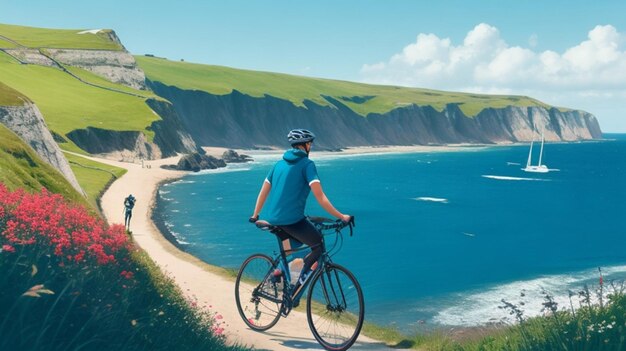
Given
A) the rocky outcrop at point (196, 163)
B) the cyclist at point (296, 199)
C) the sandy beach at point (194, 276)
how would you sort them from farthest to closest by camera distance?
1. the rocky outcrop at point (196, 163)
2. the sandy beach at point (194, 276)
3. the cyclist at point (296, 199)

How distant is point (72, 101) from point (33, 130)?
93.6 metres

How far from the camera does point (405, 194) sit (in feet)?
313

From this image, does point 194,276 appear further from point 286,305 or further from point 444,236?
point 444,236

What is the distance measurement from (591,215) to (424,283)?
4619cm

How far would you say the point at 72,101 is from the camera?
127000 millimetres

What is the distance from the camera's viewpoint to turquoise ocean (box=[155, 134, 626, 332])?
3788cm

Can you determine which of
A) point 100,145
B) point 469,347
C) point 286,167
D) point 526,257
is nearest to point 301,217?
point 286,167

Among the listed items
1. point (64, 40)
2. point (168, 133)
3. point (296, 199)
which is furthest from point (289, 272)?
point (64, 40)

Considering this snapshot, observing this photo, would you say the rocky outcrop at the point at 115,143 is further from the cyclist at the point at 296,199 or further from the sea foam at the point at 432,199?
the cyclist at the point at 296,199

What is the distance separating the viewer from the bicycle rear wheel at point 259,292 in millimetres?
10703

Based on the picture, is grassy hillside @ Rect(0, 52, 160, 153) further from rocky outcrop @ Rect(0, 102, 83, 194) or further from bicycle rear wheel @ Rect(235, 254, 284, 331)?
bicycle rear wheel @ Rect(235, 254, 284, 331)

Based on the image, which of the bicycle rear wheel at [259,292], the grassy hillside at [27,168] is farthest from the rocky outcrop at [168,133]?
the bicycle rear wheel at [259,292]

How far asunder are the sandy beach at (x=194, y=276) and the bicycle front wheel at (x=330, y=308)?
1.17m

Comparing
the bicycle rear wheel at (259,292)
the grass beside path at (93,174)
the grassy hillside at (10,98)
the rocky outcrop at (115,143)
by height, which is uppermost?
the grassy hillside at (10,98)
